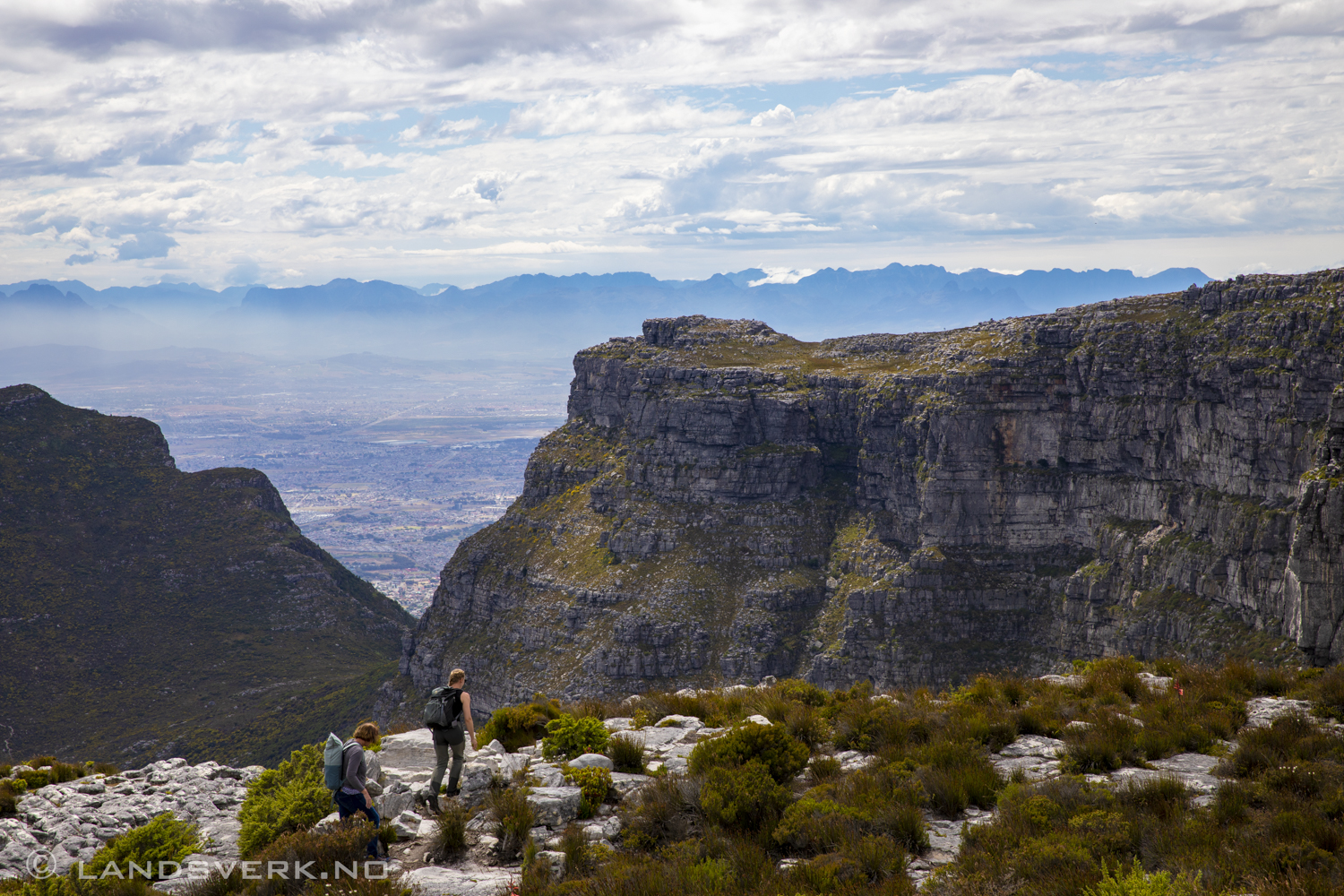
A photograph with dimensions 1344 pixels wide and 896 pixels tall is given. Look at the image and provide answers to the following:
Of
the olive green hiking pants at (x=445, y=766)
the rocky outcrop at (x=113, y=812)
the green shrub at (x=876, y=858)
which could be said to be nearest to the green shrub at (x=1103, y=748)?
the green shrub at (x=876, y=858)

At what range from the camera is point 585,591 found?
316 ft

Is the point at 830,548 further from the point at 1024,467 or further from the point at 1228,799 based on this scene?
the point at 1228,799

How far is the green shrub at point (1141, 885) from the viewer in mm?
12906

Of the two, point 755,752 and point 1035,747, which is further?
point 1035,747

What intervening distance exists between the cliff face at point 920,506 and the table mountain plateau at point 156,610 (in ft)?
56.6

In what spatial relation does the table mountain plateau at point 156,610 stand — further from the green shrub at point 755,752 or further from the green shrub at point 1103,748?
the green shrub at point 1103,748

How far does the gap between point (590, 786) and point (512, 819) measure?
234 cm

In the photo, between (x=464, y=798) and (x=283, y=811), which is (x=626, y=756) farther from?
(x=283, y=811)

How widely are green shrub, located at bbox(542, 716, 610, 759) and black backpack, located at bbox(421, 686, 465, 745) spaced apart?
335 cm

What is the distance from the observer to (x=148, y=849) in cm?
1941

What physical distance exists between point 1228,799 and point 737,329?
10289 centimetres

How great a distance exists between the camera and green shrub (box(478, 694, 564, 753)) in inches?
987

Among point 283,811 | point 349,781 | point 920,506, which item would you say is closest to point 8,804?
point 283,811

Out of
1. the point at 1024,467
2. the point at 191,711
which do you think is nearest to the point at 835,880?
the point at 1024,467
